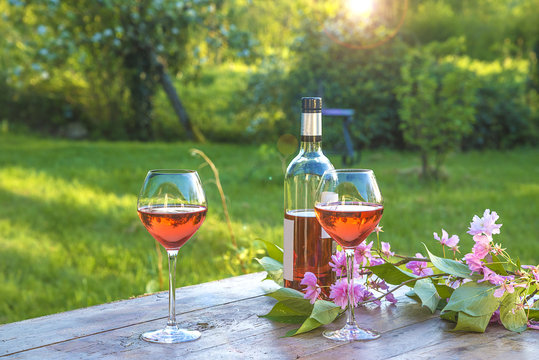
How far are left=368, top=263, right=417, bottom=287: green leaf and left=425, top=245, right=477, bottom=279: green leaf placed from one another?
79 millimetres

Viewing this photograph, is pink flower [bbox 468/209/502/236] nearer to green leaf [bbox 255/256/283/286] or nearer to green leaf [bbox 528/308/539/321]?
green leaf [bbox 528/308/539/321]

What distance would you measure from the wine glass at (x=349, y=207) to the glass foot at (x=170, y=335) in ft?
0.94

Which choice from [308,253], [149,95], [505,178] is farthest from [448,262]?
[149,95]

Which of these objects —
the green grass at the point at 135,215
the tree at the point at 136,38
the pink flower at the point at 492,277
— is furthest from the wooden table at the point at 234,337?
the tree at the point at 136,38

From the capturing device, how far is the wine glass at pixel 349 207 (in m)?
1.25

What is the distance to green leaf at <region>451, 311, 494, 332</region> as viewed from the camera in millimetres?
1297

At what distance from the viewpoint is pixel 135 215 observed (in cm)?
521

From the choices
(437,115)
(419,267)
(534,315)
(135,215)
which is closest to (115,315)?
(419,267)

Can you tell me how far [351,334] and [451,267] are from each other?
300mm

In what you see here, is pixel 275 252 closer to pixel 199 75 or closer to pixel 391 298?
pixel 391 298

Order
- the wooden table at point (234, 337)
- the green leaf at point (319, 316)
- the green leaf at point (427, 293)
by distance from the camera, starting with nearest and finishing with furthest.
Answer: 1. the wooden table at point (234, 337)
2. the green leaf at point (319, 316)
3. the green leaf at point (427, 293)

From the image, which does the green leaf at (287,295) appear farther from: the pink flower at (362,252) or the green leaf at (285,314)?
the pink flower at (362,252)

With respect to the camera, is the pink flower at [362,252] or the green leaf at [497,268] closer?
the green leaf at [497,268]

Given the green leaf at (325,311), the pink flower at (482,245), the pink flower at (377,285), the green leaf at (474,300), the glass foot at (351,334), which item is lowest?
the glass foot at (351,334)
